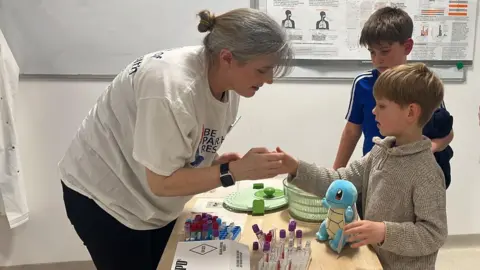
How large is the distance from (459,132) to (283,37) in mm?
1784

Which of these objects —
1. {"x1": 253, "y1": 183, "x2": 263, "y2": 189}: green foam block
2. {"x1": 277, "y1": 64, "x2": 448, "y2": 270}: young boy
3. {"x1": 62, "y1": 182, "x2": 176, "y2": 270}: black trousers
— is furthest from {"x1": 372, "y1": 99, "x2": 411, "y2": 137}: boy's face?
{"x1": 62, "y1": 182, "x2": 176, "y2": 270}: black trousers

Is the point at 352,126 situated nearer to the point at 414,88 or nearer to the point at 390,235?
the point at 414,88

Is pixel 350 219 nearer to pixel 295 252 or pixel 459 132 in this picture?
pixel 295 252

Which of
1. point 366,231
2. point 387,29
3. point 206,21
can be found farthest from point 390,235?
point 387,29

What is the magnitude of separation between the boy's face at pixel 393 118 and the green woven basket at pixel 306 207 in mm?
287

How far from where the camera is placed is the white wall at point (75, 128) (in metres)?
2.19

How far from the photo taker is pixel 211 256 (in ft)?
3.43

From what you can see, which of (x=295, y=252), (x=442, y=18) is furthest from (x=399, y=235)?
(x=442, y=18)

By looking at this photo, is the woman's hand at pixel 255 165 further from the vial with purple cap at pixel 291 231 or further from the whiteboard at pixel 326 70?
the whiteboard at pixel 326 70

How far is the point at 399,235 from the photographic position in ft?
3.33

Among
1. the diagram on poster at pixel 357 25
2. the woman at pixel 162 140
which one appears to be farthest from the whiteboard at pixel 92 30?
the woman at pixel 162 140

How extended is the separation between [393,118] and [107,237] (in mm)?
855

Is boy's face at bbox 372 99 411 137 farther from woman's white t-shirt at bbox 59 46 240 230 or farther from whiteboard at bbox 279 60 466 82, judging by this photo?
whiteboard at bbox 279 60 466 82

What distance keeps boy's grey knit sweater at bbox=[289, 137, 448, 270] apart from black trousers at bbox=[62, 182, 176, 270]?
2.17ft
